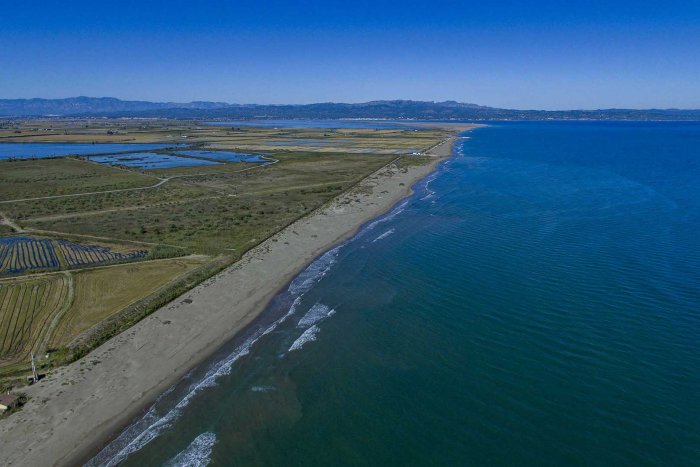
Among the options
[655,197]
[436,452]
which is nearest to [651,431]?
[436,452]

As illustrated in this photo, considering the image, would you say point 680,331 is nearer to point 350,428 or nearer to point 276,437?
point 350,428

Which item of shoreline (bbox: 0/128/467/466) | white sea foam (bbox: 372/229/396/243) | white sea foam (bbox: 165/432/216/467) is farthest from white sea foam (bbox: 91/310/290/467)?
white sea foam (bbox: 372/229/396/243)

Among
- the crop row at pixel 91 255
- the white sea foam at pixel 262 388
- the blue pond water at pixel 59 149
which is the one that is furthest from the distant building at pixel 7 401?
the blue pond water at pixel 59 149

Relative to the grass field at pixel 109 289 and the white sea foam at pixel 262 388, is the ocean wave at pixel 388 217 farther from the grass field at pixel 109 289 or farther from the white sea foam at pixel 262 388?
the white sea foam at pixel 262 388

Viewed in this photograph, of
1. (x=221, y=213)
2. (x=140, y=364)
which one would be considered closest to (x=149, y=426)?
(x=140, y=364)

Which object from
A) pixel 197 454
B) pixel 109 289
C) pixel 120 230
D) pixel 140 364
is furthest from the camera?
pixel 120 230

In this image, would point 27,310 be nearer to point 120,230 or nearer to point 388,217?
point 120,230

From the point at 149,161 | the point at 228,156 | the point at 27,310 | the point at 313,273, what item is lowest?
the point at 313,273
